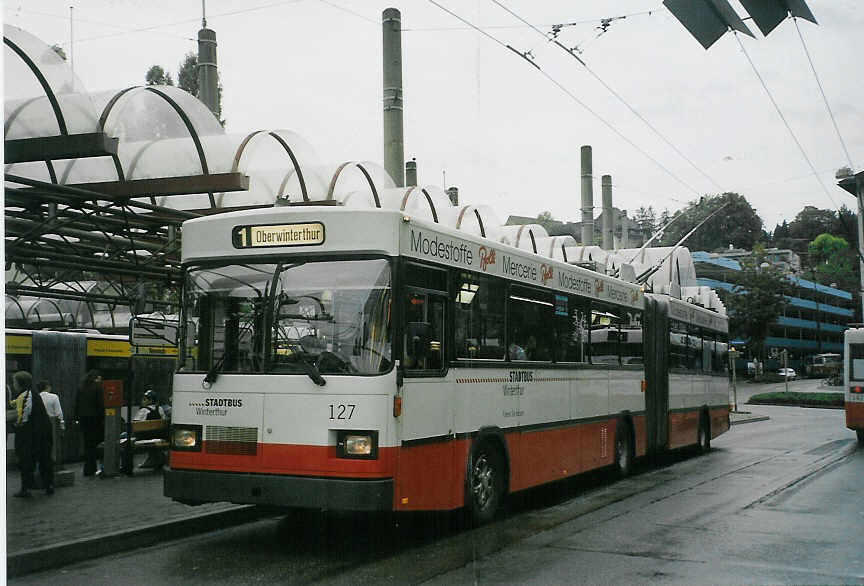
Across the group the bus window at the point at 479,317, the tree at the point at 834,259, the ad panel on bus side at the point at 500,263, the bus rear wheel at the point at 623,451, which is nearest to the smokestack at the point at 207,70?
the ad panel on bus side at the point at 500,263

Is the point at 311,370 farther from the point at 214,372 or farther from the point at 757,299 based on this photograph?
the point at 757,299

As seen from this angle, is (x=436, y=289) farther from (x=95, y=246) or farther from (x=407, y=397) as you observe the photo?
(x=95, y=246)

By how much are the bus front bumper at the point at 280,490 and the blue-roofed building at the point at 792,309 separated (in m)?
49.3

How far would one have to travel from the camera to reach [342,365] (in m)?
8.54

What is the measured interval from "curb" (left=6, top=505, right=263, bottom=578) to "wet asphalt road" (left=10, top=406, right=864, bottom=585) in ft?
0.45

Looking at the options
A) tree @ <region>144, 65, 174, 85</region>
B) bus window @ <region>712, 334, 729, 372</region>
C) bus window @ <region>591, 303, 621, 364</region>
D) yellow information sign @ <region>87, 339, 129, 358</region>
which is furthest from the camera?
tree @ <region>144, 65, 174, 85</region>

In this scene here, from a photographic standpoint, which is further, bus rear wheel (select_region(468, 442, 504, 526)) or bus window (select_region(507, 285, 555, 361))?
bus window (select_region(507, 285, 555, 361))

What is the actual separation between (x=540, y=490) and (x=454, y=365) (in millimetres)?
5007

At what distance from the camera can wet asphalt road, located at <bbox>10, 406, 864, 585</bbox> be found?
7836 millimetres

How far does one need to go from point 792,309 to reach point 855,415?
7237cm

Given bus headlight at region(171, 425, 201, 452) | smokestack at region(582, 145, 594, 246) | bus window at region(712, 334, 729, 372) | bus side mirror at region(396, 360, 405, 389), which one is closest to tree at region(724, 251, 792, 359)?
smokestack at region(582, 145, 594, 246)

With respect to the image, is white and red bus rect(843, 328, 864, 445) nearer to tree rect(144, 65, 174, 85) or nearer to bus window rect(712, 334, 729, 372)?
bus window rect(712, 334, 729, 372)

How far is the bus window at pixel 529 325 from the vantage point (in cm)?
1117

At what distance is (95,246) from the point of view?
1546cm
